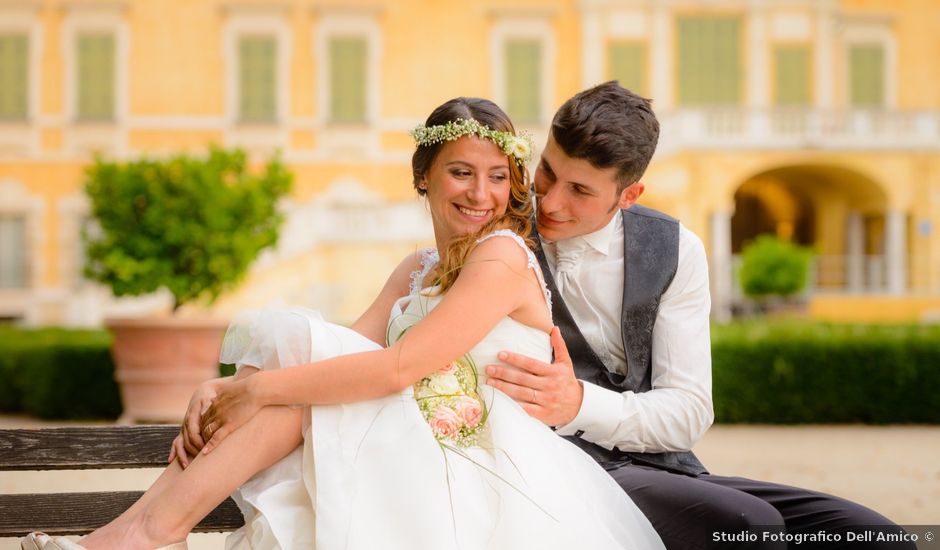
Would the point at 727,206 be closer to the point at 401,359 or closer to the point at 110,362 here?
the point at 110,362

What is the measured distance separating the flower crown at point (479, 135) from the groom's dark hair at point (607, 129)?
109 mm

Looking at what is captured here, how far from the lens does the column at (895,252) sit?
1520 cm

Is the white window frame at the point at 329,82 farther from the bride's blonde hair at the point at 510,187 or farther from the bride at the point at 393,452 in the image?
the bride at the point at 393,452

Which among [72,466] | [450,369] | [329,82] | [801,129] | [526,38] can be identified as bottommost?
[72,466]

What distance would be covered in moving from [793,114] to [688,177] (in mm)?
1961

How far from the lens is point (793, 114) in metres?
15.4

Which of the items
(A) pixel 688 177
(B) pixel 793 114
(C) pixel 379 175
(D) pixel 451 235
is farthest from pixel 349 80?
(D) pixel 451 235

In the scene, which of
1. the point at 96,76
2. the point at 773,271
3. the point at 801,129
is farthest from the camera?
the point at 96,76

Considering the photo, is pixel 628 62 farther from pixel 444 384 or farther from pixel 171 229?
pixel 444 384

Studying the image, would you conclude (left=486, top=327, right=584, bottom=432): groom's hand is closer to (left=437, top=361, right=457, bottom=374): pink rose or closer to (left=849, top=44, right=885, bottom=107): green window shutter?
(left=437, top=361, right=457, bottom=374): pink rose

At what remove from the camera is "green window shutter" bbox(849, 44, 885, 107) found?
661 inches

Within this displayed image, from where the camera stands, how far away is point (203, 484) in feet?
6.37

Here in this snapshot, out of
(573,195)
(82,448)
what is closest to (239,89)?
(82,448)

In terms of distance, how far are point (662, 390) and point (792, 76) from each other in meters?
15.6
